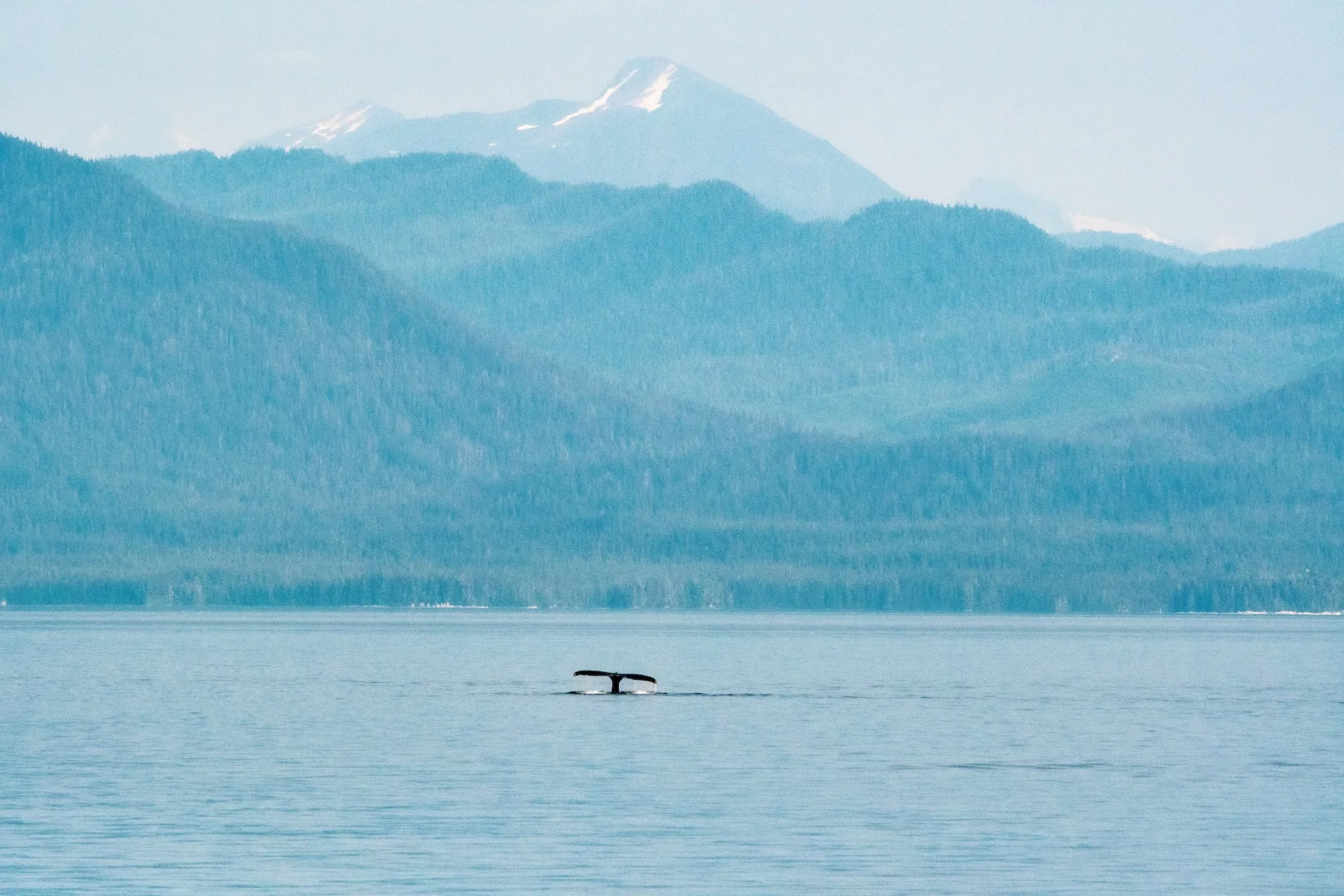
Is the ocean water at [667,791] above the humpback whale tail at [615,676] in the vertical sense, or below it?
below

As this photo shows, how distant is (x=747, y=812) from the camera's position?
80.4 meters

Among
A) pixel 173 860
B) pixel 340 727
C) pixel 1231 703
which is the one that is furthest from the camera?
pixel 1231 703

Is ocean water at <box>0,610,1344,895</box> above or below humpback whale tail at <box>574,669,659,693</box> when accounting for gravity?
below

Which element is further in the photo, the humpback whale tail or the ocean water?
the humpback whale tail

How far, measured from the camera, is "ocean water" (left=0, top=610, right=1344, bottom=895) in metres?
66.9

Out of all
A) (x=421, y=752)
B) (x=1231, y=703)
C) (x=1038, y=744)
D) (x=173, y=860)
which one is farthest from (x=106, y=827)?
(x=1231, y=703)

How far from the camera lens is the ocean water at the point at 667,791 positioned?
2633 inches

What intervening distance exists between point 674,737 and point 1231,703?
3928cm

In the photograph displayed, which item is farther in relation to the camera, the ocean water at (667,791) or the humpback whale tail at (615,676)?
the humpback whale tail at (615,676)

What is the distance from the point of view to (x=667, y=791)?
8712 cm

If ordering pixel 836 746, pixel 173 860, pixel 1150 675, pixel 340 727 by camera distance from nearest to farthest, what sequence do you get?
pixel 173 860 < pixel 836 746 < pixel 340 727 < pixel 1150 675

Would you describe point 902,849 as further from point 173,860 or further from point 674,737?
point 674,737

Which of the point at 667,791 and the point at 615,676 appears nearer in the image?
the point at 667,791

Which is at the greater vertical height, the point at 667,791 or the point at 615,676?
the point at 615,676
